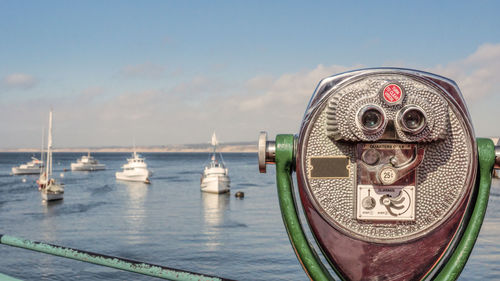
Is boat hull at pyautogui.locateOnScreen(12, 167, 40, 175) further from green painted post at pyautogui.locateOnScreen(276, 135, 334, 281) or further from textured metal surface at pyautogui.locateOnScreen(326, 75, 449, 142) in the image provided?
textured metal surface at pyautogui.locateOnScreen(326, 75, 449, 142)

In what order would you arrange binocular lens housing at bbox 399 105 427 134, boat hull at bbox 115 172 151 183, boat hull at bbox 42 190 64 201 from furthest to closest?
boat hull at bbox 115 172 151 183
boat hull at bbox 42 190 64 201
binocular lens housing at bbox 399 105 427 134

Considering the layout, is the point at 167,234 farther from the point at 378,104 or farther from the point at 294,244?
the point at 378,104

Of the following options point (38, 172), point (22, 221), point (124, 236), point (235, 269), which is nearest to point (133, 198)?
point (22, 221)

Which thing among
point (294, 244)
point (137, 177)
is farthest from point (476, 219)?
point (137, 177)

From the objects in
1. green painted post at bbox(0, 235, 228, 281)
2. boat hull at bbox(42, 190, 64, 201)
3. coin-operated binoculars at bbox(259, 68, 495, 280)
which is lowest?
boat hull at bbox(42, 190, 64, 201)

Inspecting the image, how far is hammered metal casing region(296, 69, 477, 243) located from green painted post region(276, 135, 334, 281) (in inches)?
2.6

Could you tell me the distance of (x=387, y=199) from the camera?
5.29 ft

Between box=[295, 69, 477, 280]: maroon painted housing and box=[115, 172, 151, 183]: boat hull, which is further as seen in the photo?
box=[115, 172, 151, 183]: boat hull

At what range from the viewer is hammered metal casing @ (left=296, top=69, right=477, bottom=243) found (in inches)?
63.6

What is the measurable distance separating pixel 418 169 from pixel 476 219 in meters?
0.25

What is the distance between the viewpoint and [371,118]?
156 cm

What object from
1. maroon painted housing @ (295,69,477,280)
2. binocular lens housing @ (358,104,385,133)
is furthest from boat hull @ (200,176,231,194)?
binocular lens housing @ (358,104,385,133)

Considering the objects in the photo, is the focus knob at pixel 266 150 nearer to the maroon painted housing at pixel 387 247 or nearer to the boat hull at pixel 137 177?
the maroon painted housing at pixel 387 247

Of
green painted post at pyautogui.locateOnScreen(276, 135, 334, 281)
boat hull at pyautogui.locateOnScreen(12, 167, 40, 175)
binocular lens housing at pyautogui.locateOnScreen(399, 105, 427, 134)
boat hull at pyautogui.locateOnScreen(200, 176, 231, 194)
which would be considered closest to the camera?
binocular lens housing at pyautogui.locateOnScreen(399, 105, 427, 134)
